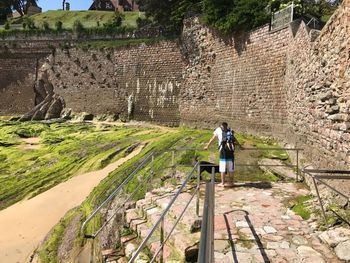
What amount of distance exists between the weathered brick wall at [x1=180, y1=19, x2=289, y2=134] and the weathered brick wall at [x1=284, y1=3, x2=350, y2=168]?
151 inches

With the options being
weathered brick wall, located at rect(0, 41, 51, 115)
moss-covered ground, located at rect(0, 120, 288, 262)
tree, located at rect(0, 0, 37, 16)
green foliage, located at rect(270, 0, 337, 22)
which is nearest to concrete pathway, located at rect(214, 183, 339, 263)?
moss-covered ground, located at rect(0, 120, 288, 262)

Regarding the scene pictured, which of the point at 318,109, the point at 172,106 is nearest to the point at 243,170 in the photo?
the point at 318,109

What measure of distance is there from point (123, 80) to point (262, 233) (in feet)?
80.9

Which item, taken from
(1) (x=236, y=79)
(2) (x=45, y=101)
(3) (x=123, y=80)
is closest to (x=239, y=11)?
(1) (x=236, y=79)

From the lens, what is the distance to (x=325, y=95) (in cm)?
790

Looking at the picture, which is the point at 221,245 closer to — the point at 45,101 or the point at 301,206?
the point at 301,206

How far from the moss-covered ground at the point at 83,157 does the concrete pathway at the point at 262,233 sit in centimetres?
260

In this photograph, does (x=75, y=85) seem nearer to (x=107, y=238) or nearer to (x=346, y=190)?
(x=107, y=238)

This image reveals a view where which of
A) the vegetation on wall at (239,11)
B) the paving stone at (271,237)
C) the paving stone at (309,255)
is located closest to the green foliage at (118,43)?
the vegetation on wall at (239,11)

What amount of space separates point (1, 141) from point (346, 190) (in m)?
21.7

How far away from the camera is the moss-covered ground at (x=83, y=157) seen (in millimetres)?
11116

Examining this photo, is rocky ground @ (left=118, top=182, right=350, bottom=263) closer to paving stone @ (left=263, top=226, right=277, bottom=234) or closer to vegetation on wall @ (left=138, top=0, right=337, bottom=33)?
paving stone @ (left=263, top=226, right=277, bottom=234)

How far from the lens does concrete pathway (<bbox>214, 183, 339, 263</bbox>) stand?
4906mm

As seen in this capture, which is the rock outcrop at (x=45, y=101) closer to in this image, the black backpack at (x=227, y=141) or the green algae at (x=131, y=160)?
the green algae at (x=131, y=160)
